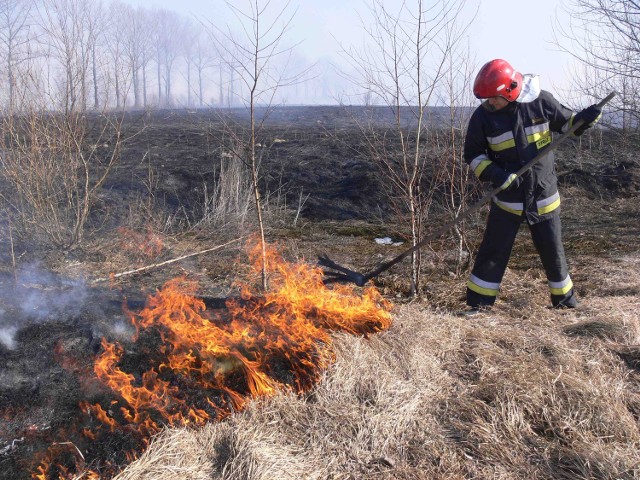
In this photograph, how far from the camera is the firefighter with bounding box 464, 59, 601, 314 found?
4004 millimetres

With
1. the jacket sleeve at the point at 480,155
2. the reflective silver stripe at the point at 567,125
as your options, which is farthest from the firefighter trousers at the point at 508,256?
the reflective silver stripe at the point at 567,125

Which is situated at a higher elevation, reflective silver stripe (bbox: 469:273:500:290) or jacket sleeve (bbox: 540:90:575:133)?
jacket sleeve (bbox: 540:90:575:133)

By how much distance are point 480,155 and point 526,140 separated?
387 millimetres

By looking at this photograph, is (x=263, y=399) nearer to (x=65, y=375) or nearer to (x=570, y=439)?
(x=65, y=375)

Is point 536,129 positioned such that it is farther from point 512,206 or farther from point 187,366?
point 187,366

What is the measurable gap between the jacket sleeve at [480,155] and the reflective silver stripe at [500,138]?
0.06 m

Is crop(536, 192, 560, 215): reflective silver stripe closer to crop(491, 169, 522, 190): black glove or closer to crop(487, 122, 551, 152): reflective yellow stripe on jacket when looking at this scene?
crop(491, 169, 522, 190): black glove

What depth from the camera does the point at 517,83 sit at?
4.00 metres

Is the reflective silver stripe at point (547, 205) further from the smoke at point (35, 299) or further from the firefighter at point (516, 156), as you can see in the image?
the smoke at point (35, 299)

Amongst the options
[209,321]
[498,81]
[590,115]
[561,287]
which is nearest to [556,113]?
[590,115]

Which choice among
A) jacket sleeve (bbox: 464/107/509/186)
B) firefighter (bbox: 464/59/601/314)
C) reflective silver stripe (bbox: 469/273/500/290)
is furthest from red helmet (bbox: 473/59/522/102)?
reflective silver stripe (bbox: 469/273/500/290)

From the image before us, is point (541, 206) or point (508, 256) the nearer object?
point (541, 206)

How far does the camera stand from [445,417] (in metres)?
2.91

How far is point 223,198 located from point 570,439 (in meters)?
6.19
